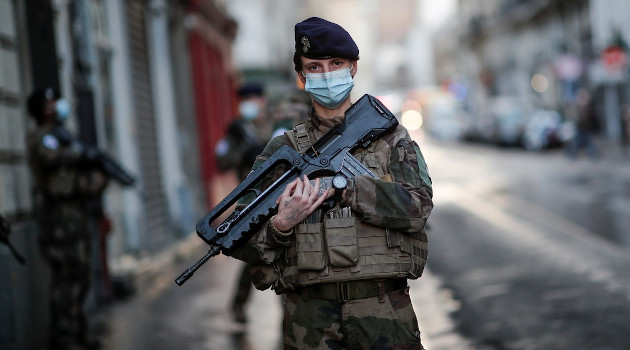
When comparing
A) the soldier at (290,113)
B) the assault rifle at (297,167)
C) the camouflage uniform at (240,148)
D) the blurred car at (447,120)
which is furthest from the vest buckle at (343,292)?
the blurred car at (447,120)

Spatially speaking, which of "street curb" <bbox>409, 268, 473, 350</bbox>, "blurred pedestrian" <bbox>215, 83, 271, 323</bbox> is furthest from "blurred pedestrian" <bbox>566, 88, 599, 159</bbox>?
"blurred pedestrian" <bbox>215, 83, 271, 323</bbox>

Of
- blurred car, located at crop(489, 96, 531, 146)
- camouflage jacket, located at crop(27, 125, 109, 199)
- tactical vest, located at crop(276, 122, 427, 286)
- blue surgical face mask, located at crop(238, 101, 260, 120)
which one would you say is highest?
blurred car, located at crop(489, 96, 531, 146)

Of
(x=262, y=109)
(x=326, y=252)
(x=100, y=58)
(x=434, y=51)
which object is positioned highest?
(x=434, y=51)

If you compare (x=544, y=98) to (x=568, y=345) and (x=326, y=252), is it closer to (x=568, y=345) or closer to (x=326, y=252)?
(x=568, y=345)

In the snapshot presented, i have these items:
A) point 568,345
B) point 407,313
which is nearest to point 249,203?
point 407,313

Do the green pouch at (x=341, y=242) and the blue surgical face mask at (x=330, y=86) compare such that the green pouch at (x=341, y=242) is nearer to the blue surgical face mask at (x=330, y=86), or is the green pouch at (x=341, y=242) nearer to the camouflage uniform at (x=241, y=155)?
the blue surgical face mask at (x=330, y=86)

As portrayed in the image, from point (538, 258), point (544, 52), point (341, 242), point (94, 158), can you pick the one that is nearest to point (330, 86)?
point (341, 242)

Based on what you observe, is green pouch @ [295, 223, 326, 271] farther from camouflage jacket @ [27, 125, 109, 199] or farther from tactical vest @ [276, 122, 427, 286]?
camouflage jacket @ [27, 125, 109, 199]

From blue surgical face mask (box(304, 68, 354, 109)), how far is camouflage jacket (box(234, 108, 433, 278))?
0.30 ft

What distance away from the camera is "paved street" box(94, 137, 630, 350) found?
6711mm

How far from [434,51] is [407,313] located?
98.0m

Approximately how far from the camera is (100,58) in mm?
11422

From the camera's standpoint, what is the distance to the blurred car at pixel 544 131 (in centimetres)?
3272

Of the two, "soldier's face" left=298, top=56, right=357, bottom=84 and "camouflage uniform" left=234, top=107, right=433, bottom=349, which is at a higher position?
"soldier's face" left=298, top=56, right=357, bottom=84
